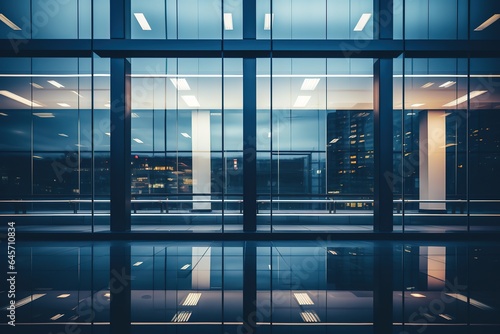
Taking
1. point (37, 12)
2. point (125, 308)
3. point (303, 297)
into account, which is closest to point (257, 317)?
point (303, 297)

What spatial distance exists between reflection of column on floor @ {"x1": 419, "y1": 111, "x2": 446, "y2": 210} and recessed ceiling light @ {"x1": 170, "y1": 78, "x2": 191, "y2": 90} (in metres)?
12.0

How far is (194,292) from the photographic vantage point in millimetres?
4047

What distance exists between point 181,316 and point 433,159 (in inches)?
578

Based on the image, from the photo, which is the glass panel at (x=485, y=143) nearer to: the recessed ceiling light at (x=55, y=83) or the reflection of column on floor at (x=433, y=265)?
the reflection of column on floor at (x=433, y=265)

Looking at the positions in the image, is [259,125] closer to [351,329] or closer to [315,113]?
[315,113]

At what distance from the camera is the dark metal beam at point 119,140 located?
796 cm

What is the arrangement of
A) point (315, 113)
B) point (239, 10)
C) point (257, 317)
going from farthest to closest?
point (315, 113) < point (239, 10) < point (257, 317)

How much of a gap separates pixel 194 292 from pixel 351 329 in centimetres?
218

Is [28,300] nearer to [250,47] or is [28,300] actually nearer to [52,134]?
[250,47]

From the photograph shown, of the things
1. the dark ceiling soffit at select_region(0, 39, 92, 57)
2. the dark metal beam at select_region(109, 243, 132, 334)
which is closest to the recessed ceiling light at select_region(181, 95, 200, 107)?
the dark ceiling soffit at select_region(0, 39, 92, 57)

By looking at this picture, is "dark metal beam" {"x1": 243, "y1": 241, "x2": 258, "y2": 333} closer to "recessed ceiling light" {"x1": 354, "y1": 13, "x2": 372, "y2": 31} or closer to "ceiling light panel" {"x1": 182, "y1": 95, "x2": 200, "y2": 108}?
"ceiling light panel" {"x1": 182, "y1": 95, "x2": 200, "y2": 108}

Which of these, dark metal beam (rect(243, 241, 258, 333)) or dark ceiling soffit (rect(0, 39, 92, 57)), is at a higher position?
dark ceiling soffit (rect(0, 39, 92, 57))

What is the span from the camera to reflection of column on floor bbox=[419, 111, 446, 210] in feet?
45.3

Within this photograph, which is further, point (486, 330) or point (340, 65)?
point (340, 65)
